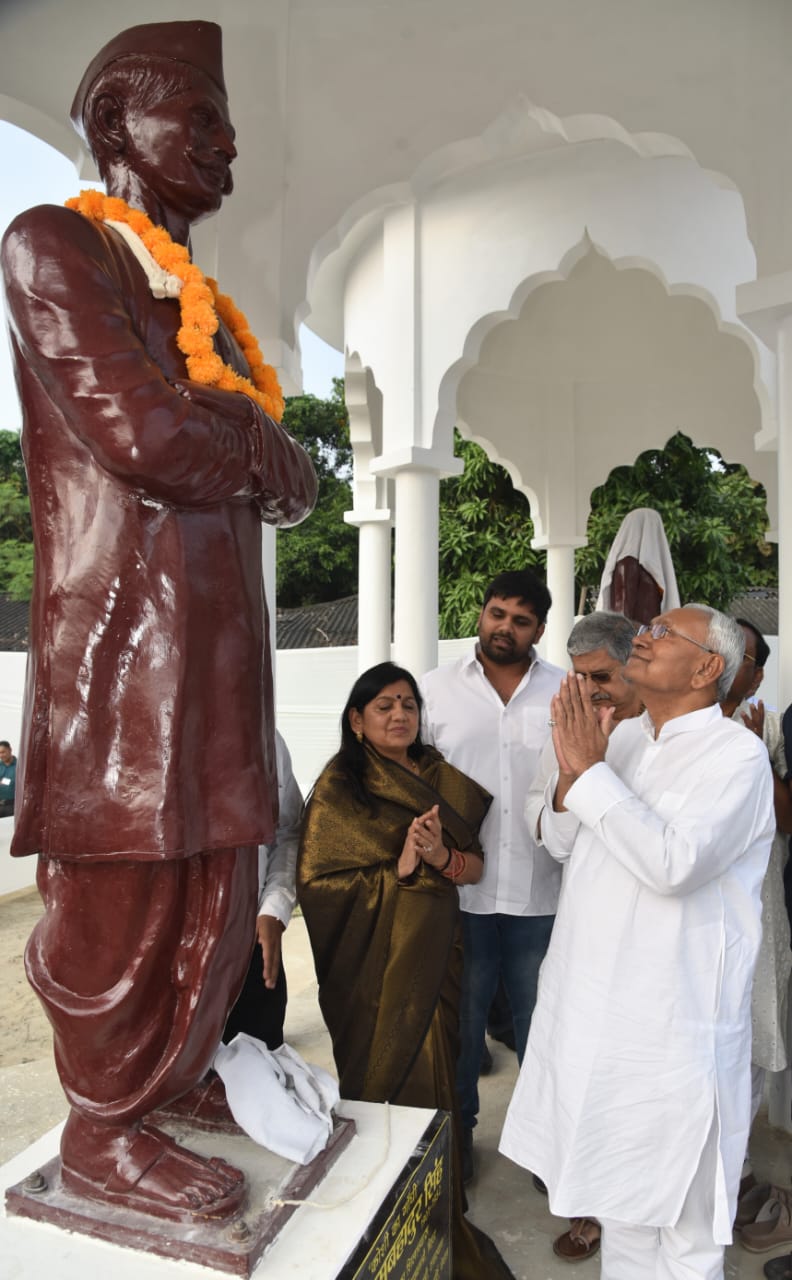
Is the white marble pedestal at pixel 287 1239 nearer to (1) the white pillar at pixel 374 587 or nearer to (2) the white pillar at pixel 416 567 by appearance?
(2) the white pillar at pixel 416 567

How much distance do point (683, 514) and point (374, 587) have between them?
7.74 m

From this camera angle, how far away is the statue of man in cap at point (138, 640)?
161cm

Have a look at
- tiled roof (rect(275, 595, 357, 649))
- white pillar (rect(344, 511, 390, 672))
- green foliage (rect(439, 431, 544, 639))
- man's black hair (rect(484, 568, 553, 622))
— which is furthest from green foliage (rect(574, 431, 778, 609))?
man's black hair (rect(484, 568, 553, 622))

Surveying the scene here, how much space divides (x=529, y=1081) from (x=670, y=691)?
1.03m

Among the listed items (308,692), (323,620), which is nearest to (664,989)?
(308,692)

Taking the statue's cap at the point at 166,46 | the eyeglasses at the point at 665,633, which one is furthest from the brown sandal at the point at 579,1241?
the statue's cap at the point at 166,46

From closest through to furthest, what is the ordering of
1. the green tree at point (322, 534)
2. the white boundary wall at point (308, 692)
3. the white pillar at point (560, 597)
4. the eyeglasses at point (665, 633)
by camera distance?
1. the eyeglasses at point (665, 633)
2. the white pillar at point (560, 597)
3. the white boundary wall at point (308, 692)
4. the green tree at point (322, 534)

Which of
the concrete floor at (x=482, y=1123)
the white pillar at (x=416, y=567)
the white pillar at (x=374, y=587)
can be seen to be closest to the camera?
the concrete floor at (x=482, y=1123)

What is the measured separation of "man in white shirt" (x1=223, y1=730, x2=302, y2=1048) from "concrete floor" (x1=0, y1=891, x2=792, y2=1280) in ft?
2.76

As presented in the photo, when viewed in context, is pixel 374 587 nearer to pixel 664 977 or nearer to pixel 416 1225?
pixel 664 977

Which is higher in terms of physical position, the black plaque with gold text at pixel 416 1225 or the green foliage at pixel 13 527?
the green foliage at pixel 13 527

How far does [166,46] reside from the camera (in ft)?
5.80

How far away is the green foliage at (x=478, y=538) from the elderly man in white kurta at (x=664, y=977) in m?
13.1

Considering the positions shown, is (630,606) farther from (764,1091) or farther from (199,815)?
(199,815)
